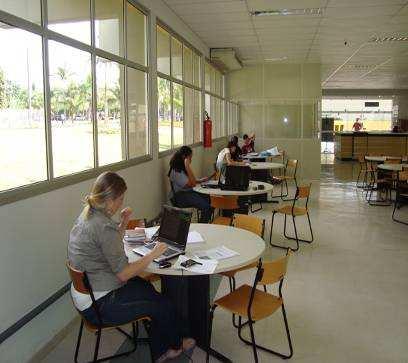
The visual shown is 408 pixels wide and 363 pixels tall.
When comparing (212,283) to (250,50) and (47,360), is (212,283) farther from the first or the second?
(250,50)

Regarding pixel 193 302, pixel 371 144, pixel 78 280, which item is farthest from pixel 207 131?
pixel 371 144

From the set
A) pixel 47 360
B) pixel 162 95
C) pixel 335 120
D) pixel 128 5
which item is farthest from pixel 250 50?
pixel 335 120

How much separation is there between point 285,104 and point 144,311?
10252 millimetres

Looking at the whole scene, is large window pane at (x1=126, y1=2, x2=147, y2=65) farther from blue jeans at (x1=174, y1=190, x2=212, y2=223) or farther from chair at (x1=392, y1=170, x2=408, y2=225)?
chair at (x1=392, y1=170, x2=408, y2=225)

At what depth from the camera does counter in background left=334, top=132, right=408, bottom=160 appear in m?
16.8

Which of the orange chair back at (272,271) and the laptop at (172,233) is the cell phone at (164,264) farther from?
the orange chair back at (272,271)

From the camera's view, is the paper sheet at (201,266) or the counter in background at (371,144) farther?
the counter in background at (371,144)

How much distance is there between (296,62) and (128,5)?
24.6ft

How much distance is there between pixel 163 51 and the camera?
255 inches

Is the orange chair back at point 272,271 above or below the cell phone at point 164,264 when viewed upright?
below

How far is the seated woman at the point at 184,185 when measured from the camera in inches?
233

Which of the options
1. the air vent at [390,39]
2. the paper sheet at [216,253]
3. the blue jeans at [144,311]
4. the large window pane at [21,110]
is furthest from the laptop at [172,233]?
the air vent at [390,39]

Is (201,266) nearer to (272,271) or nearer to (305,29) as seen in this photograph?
(272,271)

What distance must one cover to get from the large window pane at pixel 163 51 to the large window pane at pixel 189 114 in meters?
1.18
